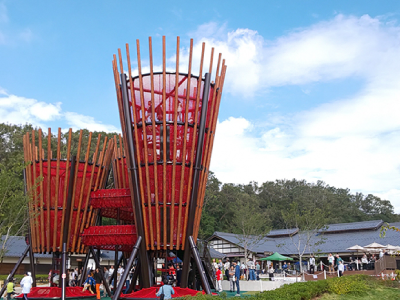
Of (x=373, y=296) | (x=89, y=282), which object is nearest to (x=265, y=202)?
(x=89, y=282)

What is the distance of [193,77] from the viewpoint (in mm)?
17922

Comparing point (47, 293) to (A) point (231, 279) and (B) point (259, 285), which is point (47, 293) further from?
(B) point (259, 285)

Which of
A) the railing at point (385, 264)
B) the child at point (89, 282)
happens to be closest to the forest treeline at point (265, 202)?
the railing at point (385, 264)

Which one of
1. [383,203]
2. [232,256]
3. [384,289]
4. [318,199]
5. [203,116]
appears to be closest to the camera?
[384,289]

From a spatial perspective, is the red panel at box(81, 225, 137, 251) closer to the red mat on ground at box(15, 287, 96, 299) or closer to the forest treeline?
the red mat on ground at box(15, 287, 96, 299)

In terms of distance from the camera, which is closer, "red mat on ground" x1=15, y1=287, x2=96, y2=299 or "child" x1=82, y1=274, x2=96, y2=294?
"red mat on ground" x1=15, y1=287, x2=96, y2=299

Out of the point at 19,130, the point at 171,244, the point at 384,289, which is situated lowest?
the point at 384,289

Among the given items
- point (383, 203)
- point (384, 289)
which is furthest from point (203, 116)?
point (383, 203)

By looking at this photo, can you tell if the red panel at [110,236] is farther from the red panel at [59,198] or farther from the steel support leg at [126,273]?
the steel support leg at [126,273]

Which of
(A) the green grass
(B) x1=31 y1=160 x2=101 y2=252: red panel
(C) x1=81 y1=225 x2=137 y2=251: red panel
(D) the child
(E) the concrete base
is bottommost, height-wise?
(E) the concrete base

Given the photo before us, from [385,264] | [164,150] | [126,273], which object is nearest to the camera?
[126,273]

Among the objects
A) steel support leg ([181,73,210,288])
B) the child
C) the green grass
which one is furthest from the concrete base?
the child

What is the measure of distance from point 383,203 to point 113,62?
72.8 metres

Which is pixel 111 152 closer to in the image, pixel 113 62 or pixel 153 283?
pixel 113 62
